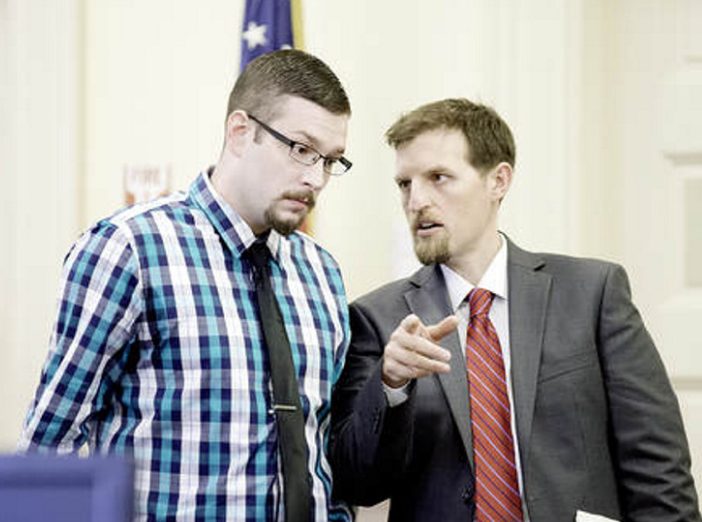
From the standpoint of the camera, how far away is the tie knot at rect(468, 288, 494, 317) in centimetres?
193

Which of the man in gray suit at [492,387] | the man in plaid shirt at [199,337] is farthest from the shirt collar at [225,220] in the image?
the man in gray suit at [492,387]

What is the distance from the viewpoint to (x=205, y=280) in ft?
5.32

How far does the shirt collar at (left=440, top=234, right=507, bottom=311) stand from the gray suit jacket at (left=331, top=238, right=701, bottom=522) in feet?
0.07

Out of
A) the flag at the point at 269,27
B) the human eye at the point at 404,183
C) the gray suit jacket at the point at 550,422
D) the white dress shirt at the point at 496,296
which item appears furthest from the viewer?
the flag at the point at 269,27

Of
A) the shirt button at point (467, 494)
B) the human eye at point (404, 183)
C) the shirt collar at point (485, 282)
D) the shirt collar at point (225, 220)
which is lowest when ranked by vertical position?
the shirt button at point (467, 494)

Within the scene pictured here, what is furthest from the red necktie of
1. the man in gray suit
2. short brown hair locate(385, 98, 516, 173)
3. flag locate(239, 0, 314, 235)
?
flag locate(239, 0, 314, 235)

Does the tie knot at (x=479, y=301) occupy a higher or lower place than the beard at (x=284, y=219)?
lower

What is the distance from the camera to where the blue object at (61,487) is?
60 centimetres

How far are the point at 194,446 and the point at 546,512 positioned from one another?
24.3 inches

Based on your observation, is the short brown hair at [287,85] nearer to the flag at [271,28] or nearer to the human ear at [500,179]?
the human ear at [500,179]

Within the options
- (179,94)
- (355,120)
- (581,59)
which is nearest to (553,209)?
(581,59)

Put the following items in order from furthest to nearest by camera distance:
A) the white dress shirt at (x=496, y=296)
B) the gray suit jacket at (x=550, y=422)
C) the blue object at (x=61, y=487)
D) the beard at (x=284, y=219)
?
the white dress shirt at (x=496, y=296)
the gray suit jacket at (x=550, y=422)
the beard at (x=284, y=219)
the blue object at (x=61, y=487)

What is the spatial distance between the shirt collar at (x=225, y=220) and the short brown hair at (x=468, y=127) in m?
0.46

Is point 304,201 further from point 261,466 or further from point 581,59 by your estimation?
point 581,59
